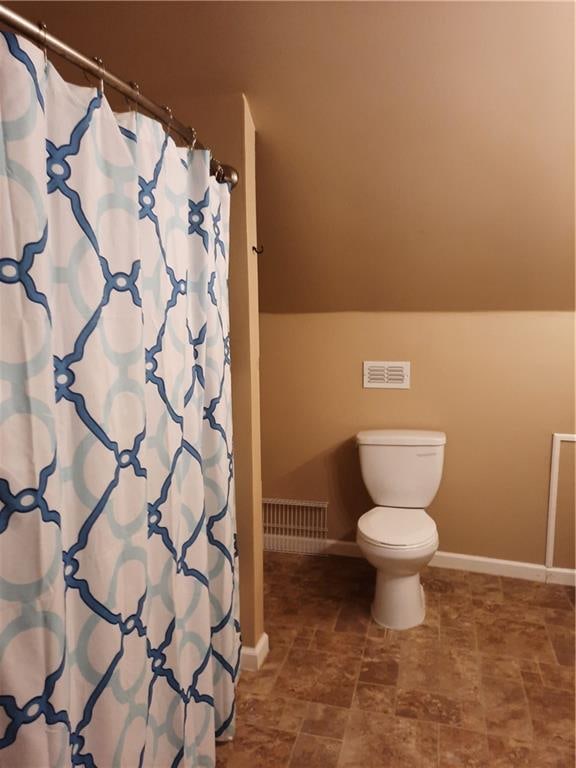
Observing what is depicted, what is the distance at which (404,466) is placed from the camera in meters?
2.59

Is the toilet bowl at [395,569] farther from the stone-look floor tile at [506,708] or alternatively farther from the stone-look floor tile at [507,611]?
the stone-look floor tile at [506,708]

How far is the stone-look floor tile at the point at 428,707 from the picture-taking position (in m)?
1.81

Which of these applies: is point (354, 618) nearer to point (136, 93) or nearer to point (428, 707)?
point (428, 707)

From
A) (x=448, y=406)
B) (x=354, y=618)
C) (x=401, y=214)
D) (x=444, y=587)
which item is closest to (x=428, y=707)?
(x=354, y=618)

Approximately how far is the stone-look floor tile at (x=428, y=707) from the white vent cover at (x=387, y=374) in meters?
1.42

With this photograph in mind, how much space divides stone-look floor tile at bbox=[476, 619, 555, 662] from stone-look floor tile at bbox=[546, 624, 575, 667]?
22 millimetres


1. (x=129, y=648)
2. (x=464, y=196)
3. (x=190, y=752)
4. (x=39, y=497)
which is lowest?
(x=190, y=752)

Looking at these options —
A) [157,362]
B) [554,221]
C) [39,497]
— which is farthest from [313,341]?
[39,497]

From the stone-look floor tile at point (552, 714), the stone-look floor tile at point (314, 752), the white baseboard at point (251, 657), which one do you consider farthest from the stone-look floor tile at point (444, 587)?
the stone-look floor tile at point (314, 752)

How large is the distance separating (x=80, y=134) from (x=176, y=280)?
44 centimetres

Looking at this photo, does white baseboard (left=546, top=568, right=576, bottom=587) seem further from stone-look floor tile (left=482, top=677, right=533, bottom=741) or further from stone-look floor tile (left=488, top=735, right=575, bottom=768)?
stone-look floor tile (left=488, top=735, right=575, bottom=768)

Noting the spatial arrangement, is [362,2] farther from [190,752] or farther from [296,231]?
[190,752]

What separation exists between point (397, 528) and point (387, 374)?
842mm

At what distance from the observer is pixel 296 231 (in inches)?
94.6
